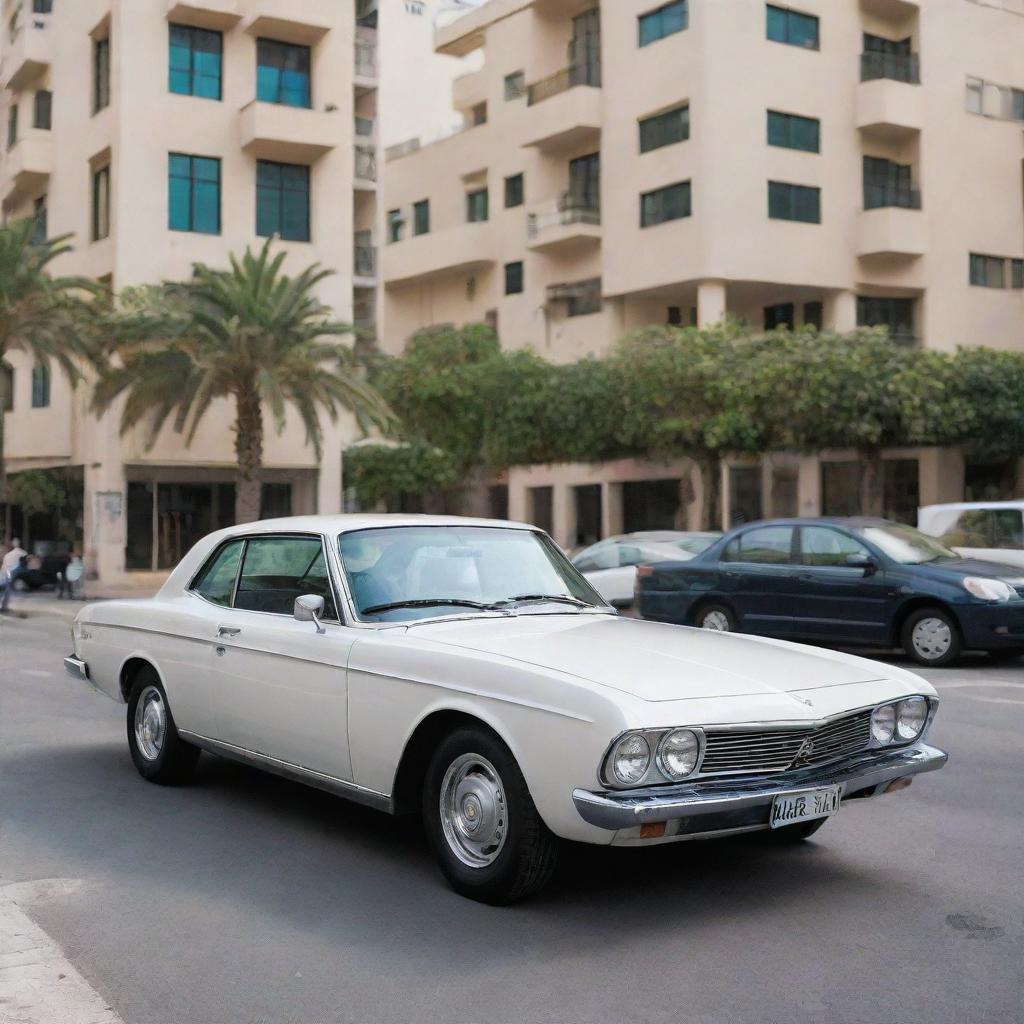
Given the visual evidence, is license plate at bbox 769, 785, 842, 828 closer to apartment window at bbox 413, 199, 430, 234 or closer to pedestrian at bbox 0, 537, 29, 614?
pedestrian at bbox 0, 537, 29, 614

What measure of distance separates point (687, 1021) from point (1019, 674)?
10.7 m

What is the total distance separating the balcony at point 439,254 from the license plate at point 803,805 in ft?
148

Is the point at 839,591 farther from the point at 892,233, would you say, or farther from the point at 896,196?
the point at 896,196

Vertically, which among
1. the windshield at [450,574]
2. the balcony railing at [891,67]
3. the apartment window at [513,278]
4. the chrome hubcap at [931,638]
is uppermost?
the balcony railing at [891,67]

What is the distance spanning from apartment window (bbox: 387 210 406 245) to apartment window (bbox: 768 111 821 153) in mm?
19170

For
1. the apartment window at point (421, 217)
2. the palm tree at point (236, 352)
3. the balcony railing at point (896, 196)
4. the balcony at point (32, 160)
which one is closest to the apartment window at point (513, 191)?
the apartment window at point (421, 217)

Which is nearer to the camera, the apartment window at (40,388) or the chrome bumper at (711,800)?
the chrome bumper at (711,800)

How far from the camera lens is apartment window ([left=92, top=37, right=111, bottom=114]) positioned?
3797cm

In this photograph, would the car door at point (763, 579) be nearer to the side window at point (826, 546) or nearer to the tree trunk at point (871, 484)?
the side window at point (826, 546)

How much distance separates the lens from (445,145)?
52438 millimetres

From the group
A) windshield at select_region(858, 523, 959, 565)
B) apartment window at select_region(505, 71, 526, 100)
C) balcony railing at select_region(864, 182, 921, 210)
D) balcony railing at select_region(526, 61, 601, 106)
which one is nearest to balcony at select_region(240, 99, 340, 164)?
balcony railing at select_region(526, 61, 601, 106)

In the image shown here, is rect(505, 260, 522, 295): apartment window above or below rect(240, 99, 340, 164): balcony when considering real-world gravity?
below

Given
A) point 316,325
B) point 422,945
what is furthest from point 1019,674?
point 316,325

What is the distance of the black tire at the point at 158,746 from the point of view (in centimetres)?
745
